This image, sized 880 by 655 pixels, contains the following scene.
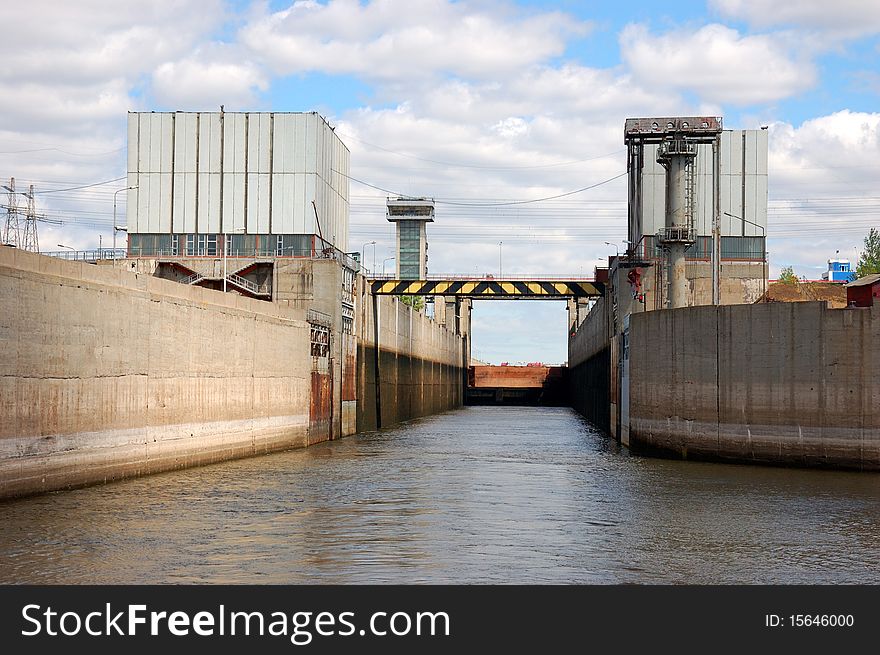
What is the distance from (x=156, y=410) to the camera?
3306cm

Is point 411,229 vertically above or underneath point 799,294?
above

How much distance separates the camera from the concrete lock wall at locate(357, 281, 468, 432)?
199 ft

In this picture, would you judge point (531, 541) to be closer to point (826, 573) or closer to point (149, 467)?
point (826, 573)

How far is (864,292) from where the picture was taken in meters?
39.8

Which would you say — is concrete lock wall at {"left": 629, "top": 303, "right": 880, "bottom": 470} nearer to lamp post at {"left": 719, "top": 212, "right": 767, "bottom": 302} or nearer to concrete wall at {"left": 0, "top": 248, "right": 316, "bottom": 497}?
concrete wall at {"left": 0, "top": 248, "right": 316, "bottom": 497}

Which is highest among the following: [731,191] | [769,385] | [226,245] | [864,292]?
[731,191]

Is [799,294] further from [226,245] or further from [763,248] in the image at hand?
[226,245]

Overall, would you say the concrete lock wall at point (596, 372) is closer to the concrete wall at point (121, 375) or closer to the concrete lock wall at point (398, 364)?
the concrete lock wall at point (398, 364)

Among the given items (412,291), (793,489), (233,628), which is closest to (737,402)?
(793,489)

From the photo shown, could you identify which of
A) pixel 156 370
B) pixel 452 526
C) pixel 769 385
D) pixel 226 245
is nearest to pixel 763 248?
pixel 226 245

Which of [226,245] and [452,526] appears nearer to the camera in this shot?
[452,526]

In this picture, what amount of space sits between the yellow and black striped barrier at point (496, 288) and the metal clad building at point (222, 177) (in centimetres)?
578

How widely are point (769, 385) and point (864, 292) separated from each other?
6.62 meters

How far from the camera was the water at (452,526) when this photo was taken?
18391mm
